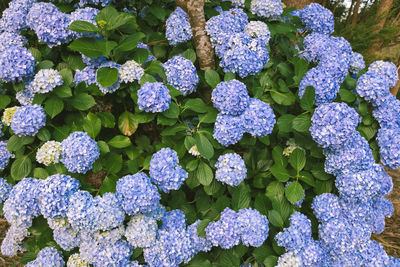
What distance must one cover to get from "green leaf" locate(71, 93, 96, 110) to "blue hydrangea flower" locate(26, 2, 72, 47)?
1.15 ft

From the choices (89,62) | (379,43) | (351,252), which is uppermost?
(89,62)

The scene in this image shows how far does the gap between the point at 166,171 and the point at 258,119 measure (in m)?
0.56

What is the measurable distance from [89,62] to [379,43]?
385cm

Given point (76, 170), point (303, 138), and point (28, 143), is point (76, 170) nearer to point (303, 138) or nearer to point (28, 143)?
point (28, 143)

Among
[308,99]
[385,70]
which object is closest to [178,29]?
[308,99]

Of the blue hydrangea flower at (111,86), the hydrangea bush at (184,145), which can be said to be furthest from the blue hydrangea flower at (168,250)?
the blue hydrangea flower at (111,86)

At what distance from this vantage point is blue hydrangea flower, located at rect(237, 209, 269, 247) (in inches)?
70.7

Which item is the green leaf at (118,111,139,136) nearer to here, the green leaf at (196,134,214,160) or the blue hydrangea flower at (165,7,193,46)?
the green leaf at (196,134,214,160)

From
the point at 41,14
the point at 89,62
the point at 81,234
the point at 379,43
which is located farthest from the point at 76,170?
the point at 379,43

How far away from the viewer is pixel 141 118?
1888 mm

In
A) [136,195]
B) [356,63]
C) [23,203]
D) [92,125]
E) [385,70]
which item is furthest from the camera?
[356,63]

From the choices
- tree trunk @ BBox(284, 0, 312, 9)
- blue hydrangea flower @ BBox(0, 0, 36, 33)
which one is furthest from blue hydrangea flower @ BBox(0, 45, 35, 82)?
tree trunk @ BBox(284, 0, 312, 9)

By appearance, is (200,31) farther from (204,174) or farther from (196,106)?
(204,174)

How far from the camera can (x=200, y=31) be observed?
220 centimetres
